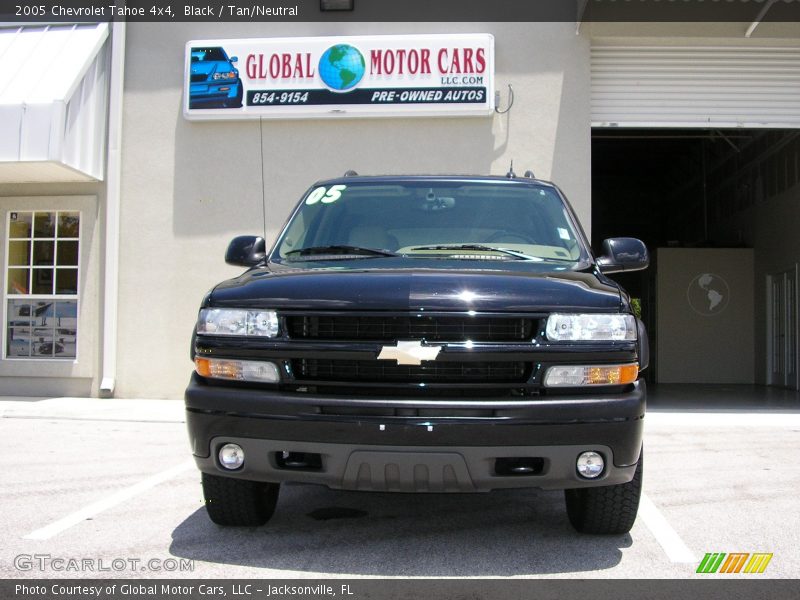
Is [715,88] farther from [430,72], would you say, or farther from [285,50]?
[285,50]

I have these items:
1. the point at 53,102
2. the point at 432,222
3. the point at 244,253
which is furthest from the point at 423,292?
the point at 53,102

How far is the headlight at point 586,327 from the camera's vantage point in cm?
344

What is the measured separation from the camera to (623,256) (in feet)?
14.8

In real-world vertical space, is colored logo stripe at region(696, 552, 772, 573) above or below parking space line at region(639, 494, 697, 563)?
below

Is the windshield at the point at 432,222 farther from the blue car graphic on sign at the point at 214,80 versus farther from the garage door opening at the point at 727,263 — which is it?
the garage door opening at the point at 727,263

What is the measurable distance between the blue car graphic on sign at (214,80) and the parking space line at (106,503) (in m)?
6.03

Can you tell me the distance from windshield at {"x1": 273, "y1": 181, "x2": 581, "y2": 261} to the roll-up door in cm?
652

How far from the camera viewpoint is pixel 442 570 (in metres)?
3.57

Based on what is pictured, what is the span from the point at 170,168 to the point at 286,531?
312 inches

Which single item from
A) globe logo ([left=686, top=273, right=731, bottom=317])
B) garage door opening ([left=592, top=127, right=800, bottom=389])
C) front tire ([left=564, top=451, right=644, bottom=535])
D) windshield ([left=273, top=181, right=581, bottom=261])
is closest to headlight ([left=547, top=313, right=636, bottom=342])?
front tire ([left=564, top=451, right=644, bottom=535])

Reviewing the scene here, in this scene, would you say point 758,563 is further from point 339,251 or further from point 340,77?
point 340,77

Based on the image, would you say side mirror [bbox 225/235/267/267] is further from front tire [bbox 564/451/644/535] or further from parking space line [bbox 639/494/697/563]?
parking space line [bbox 639/494/697/563]

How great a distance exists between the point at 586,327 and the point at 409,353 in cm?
77

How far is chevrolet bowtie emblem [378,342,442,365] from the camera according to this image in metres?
3.38
